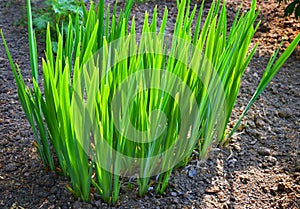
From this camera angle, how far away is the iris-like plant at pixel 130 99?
1018mm

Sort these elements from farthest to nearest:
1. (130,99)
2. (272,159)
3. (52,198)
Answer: (272,159) < (52,198) < (130,99)

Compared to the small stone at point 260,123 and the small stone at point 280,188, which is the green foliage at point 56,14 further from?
the small stone at point 280,188

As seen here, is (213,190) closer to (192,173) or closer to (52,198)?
(192,173)

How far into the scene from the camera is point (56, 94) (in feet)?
3.34

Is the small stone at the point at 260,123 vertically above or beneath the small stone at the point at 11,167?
above

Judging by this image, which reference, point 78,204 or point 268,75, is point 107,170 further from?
point 268,75

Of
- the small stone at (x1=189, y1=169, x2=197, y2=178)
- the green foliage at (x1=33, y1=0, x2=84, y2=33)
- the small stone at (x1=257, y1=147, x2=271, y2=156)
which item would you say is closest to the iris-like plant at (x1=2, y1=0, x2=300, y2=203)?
the small stone at (x1=189, y1=169, x2=197, y2=178)

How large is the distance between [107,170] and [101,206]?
6.5 inches

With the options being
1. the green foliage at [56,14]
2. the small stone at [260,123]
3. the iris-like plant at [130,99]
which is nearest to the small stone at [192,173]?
the iris-like plant at [130,99]

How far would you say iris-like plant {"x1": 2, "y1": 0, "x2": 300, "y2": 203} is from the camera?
1.02 meters

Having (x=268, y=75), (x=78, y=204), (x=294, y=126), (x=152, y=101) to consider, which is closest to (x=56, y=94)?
(x=152, y=101)

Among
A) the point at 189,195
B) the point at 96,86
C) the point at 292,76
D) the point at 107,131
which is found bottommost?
the point at 189,195

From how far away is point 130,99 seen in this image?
1.02m

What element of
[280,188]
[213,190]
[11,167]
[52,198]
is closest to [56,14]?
[11,167]
